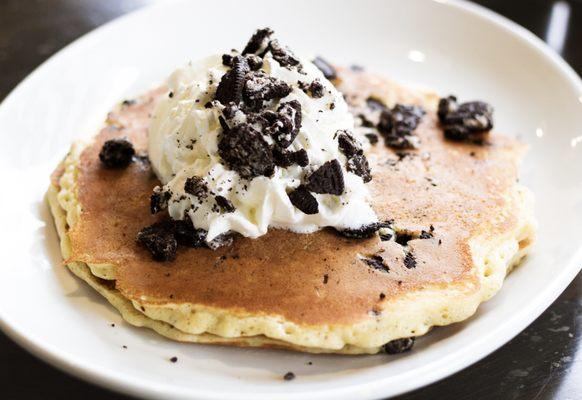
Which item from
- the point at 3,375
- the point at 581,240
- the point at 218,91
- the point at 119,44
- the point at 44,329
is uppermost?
the point at 218,91

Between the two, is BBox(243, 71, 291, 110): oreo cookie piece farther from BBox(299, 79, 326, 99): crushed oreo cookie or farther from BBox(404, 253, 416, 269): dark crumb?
BBox(404, 253, 416, 269): dark crumb

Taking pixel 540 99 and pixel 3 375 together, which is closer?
pixel 3 375

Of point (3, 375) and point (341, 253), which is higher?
point (341, 253)

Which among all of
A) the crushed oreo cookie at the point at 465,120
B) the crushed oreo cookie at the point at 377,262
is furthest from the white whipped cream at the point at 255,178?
the crushed oreo cookie at the point at 465,120

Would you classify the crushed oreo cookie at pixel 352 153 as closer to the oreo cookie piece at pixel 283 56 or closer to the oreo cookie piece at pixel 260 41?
the oreo cookie piece at pixel 283 56

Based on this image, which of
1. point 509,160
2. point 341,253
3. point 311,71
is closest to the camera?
point 341,253

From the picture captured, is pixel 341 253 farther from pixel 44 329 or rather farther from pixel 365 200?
pixel 44 329

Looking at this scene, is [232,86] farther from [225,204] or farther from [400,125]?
[400,125]

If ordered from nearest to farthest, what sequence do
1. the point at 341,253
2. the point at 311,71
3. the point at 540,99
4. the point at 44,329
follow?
the point at 44,329 < the point at 341,253 < the point at 311,71 < the point at 540,99

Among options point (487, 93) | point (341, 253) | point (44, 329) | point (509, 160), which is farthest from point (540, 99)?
point (44, 329)
